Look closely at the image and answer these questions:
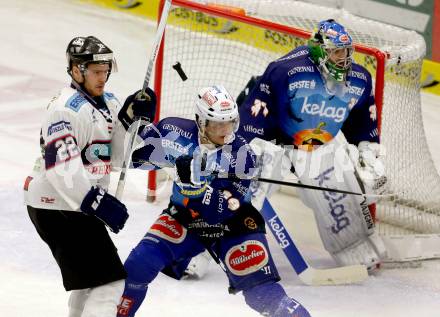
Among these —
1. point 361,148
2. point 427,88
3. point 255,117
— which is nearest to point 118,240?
point 255,117

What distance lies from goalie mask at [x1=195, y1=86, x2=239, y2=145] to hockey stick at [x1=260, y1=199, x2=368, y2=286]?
1.30 metres

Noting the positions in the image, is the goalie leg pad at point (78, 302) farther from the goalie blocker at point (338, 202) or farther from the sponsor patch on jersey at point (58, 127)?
the goalie blocker at point (338, 202)

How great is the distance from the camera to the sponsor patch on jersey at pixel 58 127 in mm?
4391

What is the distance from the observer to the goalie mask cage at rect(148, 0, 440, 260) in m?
6.45

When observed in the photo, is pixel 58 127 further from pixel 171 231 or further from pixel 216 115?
pixel 171 231

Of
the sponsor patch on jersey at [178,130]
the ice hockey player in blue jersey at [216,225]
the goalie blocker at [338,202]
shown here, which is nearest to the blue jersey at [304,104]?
the goalie blocker at [338,202]

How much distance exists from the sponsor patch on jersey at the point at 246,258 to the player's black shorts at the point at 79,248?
1.88 ft

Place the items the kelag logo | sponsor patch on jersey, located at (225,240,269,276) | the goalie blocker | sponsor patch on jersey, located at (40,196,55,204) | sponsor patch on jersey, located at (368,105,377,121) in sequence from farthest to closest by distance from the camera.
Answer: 1. the kelag logo
2. the goalie blocker
3. sponsor patch on jersey, located at (368,105,377,121)
4. sponsor patch on jersey, located at (225,240,269,276)
5. sponsor patch on jersey, located at (40,196,55,204)

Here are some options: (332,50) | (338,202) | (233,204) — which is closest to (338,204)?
(338,202)

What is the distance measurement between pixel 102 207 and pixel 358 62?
269cm

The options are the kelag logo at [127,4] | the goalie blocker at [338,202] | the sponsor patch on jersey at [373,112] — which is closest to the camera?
the sponsor patch on jersey at [373,112]

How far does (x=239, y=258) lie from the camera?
488 centimetres

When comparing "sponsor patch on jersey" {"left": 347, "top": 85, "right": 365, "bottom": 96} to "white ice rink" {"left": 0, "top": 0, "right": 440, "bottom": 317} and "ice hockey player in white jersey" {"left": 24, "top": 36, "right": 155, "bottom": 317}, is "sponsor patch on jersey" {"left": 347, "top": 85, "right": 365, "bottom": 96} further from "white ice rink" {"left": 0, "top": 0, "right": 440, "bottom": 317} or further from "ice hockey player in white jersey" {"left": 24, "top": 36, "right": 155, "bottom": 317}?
"ice hockey player in white jersey" {"left": 24, "top": 36, "right": 155, "bottom": 317}

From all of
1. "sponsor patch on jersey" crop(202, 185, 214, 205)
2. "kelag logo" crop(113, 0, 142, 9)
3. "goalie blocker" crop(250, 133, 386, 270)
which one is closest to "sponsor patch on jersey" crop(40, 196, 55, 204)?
"sponsor patch on jersey" crop(202, 185, 214, 205)
